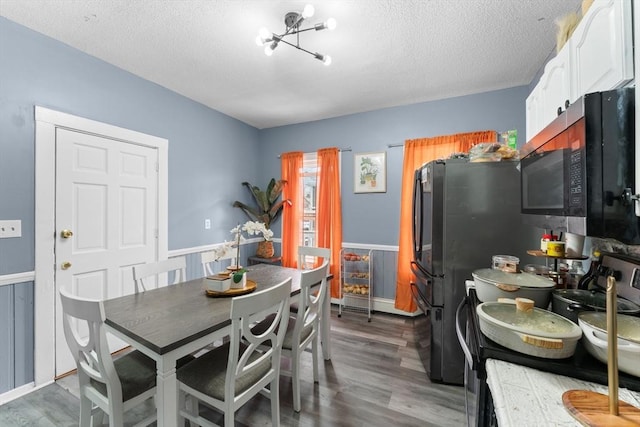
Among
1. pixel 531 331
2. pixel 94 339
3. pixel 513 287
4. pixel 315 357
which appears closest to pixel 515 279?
pixel 513 287

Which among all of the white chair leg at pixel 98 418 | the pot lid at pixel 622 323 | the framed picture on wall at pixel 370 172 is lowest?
the white chair leg at pixel 98 418

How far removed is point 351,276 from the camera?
3.54 meters

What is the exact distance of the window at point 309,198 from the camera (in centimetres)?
396

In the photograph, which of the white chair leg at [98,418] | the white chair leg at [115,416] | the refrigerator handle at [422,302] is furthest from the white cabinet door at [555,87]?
the white chair leg at [98,418]

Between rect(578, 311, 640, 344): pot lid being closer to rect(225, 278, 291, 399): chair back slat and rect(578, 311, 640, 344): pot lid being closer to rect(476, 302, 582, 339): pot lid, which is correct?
rect(476, 302, 582, 339): pot lid

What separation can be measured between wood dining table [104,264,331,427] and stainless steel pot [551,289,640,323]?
4.56 feet

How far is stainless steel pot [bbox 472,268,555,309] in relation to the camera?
1.11 meters

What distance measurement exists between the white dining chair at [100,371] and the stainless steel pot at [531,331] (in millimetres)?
1508

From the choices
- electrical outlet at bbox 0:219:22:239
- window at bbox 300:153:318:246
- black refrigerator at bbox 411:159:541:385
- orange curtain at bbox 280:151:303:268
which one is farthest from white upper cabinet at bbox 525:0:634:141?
electrical outlet at bbox 0:219:22:239

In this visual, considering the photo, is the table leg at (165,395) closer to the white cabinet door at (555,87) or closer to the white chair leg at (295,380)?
the white chair leg at (295,380)

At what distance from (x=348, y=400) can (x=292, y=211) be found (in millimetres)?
2569

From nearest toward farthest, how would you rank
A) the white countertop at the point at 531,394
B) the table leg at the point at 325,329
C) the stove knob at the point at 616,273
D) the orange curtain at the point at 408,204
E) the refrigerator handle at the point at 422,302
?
the white countertop at the point at 531,394 < the stove knob at the point at 616,273 < the refrigerator handle at the point at 422,302 < the table leg at the point at 325,329 < the orange curtain at the point at 408,204

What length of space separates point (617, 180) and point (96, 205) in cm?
321

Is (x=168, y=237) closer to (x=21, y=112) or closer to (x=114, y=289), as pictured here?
(x=114, y=289)
